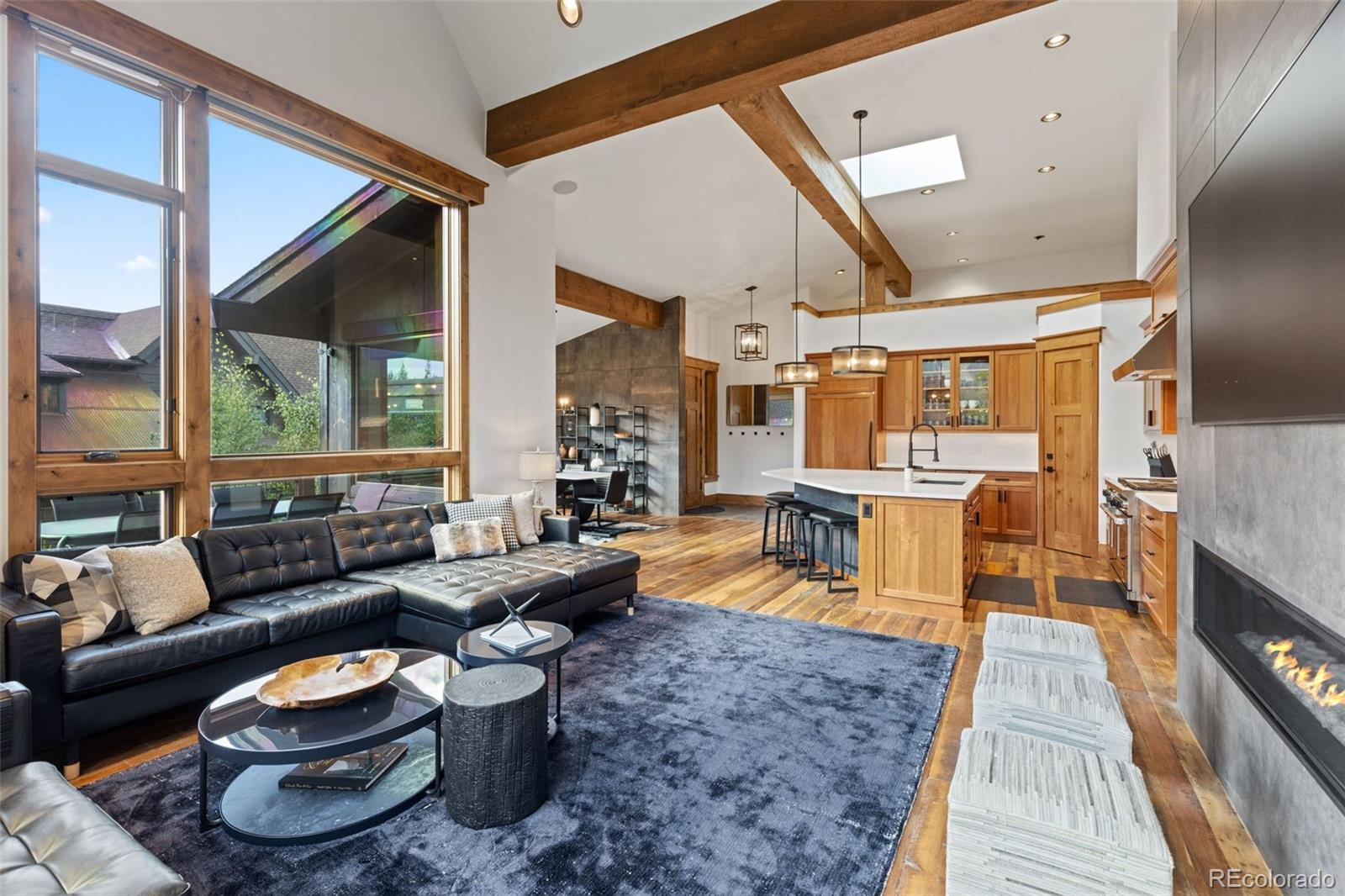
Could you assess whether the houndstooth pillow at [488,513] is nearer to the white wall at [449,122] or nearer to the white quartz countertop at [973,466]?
the white wall at [449,122]

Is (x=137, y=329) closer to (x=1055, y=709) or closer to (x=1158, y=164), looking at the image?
(x=1055, y=709)

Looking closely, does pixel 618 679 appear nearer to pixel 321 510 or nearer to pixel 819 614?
pixel 819 614

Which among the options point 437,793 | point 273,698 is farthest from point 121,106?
point 437,793

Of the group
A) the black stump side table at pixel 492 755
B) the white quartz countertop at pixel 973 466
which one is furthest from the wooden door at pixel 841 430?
the black stump side table at pixel 492 755

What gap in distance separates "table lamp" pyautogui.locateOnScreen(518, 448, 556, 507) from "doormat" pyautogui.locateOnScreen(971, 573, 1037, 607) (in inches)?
141

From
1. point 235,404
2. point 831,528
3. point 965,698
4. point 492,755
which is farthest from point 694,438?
point 492,755

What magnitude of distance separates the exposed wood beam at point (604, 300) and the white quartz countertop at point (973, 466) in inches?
161

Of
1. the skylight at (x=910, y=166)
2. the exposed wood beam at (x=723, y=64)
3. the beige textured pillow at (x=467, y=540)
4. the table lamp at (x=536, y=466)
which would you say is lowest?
the beige textured pillow at (x=467, y=540)

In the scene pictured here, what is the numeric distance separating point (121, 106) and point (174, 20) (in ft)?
1.80

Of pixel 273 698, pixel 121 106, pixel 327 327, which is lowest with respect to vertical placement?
pixel 273 698

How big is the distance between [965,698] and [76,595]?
3.97 metres

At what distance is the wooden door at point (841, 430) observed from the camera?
8.10 metres

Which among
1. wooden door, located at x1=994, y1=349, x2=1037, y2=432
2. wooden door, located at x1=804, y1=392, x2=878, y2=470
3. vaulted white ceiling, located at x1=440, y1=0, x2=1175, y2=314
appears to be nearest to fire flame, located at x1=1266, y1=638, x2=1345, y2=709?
vaulted white ceiling, located at x1=440, y1=0, x2=1175, y2=314

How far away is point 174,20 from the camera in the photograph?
3.17 metres
